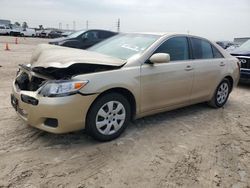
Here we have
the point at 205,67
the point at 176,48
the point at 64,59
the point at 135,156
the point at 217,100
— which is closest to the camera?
the point at 135,156

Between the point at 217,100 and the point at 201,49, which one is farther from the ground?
the point at 201,49

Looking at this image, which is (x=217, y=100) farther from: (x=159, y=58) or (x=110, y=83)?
(x=110, y=83)

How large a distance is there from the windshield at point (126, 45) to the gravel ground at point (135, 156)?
3.79 ft

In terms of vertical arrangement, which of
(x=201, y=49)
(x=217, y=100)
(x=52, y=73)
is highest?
(x=201, y=49)

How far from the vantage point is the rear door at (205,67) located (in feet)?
16.7

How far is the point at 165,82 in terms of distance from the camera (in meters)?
4.41

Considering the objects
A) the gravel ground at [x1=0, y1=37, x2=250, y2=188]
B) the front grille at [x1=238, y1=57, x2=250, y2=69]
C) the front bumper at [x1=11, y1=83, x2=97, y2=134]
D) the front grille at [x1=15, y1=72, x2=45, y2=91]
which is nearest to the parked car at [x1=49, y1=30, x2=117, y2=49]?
the front grille at [x1=238, y1=57, x2=250, y2=69]

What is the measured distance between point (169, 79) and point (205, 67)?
1.12 metres

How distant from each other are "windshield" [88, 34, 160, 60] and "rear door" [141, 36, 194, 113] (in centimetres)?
Result: 25

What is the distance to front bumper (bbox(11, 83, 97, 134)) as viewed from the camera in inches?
133

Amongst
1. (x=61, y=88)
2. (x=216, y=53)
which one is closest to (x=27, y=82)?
(x=61, y=88)

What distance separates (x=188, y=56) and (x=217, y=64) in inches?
36.6

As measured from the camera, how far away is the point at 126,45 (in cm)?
464

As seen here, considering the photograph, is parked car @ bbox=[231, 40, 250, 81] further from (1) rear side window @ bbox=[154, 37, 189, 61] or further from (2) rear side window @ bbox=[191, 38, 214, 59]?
(1) rear side window @ bbox=[154, 37, 189, 61]
